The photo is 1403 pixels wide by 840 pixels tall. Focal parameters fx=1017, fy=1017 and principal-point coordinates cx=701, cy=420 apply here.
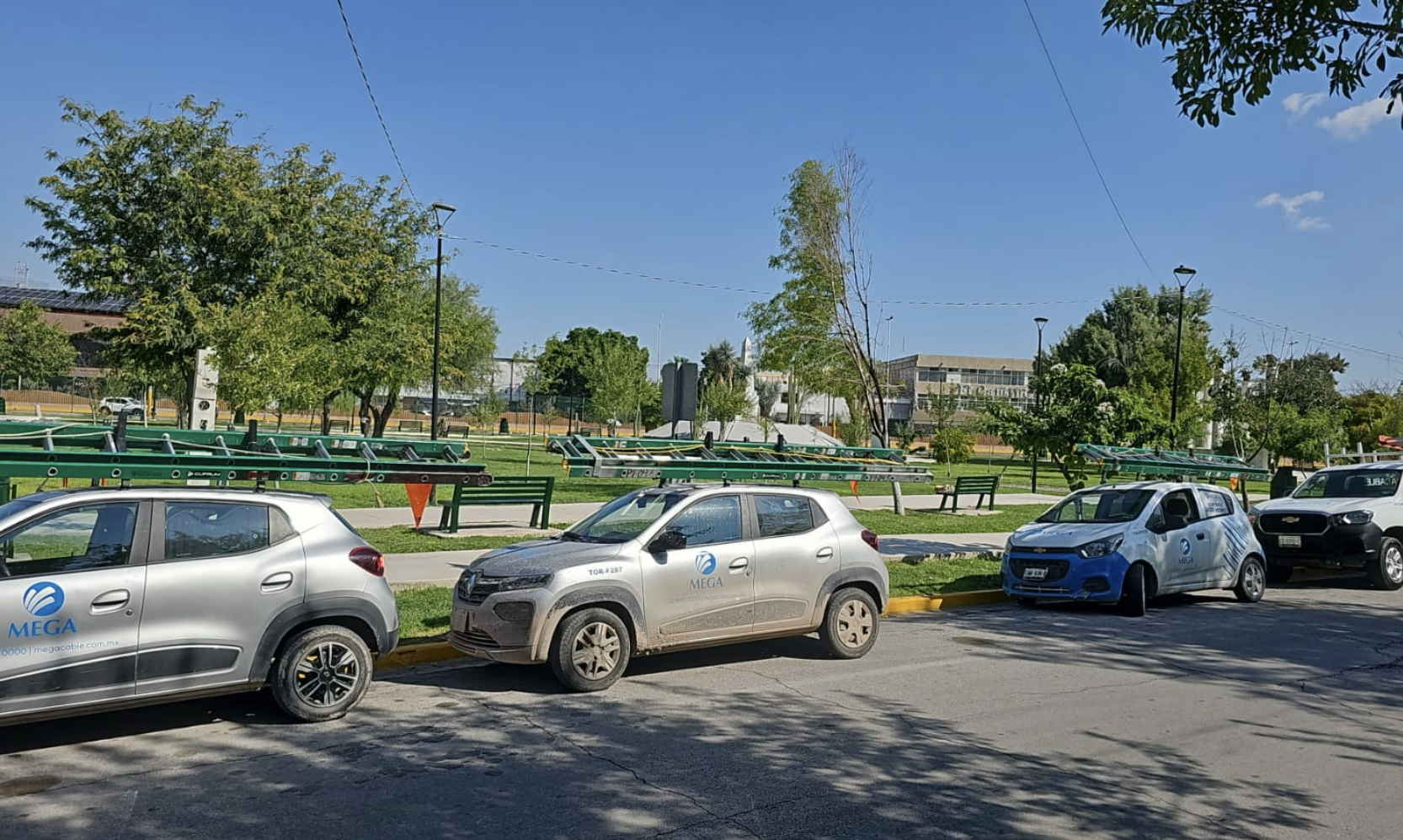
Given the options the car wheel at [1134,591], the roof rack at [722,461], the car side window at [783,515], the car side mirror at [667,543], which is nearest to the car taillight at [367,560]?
the car side mirror at [667,543]

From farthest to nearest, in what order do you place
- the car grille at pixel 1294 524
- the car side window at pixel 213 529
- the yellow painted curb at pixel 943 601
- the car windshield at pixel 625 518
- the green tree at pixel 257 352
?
the green tree at pixel 257 352, the car grille at pixel 1294 524, the yellow painted curb at pixel 943 601, the car windshield at pixel 625 518, the car side window at pixel 213 529

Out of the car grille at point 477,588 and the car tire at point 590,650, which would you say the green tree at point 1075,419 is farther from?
the car grille at point 477,588

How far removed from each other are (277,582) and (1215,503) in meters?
12.0

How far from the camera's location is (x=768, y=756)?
6379 mm

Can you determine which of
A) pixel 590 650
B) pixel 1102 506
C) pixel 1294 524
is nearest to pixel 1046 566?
pixel 1102 506

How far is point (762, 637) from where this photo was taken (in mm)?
8938

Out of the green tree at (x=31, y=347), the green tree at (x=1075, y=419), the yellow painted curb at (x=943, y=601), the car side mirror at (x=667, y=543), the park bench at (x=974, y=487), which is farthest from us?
the green tree at (x=31, y=347)

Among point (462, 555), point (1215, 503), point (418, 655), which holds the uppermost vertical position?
point (1215, 503)

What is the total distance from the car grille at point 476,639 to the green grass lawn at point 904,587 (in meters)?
1.23

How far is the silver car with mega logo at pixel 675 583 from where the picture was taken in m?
7.75

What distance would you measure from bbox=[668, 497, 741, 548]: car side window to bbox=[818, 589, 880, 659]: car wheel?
1256mm

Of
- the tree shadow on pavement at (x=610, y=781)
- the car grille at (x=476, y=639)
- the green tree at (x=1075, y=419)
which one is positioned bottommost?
the tree shadow on pavement at (x=610, y=781)

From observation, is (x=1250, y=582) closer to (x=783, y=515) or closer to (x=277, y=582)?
(x=783, y=515)

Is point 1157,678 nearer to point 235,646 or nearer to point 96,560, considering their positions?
point 235,646
